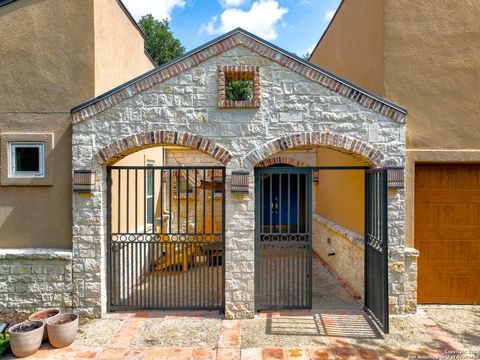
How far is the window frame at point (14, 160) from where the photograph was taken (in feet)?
19.2

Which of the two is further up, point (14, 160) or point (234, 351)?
point (14, 160)

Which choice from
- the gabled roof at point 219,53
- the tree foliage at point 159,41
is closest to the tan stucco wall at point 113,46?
the gabled roof at point 219,53

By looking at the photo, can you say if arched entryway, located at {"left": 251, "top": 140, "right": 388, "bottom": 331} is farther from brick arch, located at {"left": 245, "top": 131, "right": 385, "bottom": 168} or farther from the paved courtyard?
the paved courtyard

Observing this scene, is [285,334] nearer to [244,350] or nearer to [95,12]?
[244,350]

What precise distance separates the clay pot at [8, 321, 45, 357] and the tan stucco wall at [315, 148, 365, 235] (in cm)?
602

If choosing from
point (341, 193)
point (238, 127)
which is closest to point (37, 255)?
point (238, 127)

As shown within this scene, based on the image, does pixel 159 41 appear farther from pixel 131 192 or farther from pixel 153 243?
pixel 153 243

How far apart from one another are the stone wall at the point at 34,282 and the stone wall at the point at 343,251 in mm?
5600

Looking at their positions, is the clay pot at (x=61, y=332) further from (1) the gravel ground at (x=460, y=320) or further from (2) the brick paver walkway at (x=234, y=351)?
(1) the gravel ground at (x=460, y=320)

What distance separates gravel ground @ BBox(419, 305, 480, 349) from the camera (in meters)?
4.96

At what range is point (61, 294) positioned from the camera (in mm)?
5734

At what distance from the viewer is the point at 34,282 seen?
574 centimetres

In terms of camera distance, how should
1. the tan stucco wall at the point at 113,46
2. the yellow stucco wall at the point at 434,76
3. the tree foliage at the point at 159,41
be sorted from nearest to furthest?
the yellow stucco wall at the point at 434,76 → the tan stucco wall at the point at 113,46 → the tree foliage at the point at 159,41

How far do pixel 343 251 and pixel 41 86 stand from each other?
7.28 m
